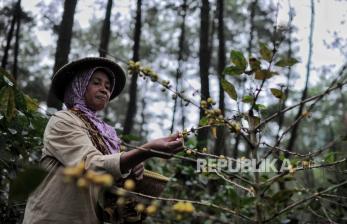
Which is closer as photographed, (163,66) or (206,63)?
(206,63)

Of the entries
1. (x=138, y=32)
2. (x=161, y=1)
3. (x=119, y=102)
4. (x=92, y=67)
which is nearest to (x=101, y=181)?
(x=92, y=67)

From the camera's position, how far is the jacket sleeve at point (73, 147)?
1426 mm

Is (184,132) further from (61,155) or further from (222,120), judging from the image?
(61,155)

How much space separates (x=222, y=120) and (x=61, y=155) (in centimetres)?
73

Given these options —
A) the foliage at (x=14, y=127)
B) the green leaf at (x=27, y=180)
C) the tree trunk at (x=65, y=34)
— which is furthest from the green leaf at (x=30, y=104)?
the tree trunk at (x=65, y=34)

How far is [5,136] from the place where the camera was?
7.16ft

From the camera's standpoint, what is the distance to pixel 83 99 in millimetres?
2004

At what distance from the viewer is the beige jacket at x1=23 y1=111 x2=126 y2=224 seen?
5.22ft

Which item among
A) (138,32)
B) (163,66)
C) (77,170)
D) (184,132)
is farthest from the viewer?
(163,66)

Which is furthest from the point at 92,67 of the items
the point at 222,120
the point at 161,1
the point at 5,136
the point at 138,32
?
the point at 161,1

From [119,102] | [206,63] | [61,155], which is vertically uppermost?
[119,102]

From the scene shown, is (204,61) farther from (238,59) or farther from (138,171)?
(238,59)

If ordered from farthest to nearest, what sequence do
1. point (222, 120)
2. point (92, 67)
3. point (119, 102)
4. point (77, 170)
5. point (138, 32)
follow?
point (119, 102)
point (138, 32)
point (92, 67)
point (222, 120)
point (77, 170)

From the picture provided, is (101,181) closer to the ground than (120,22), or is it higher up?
closer to the ground
